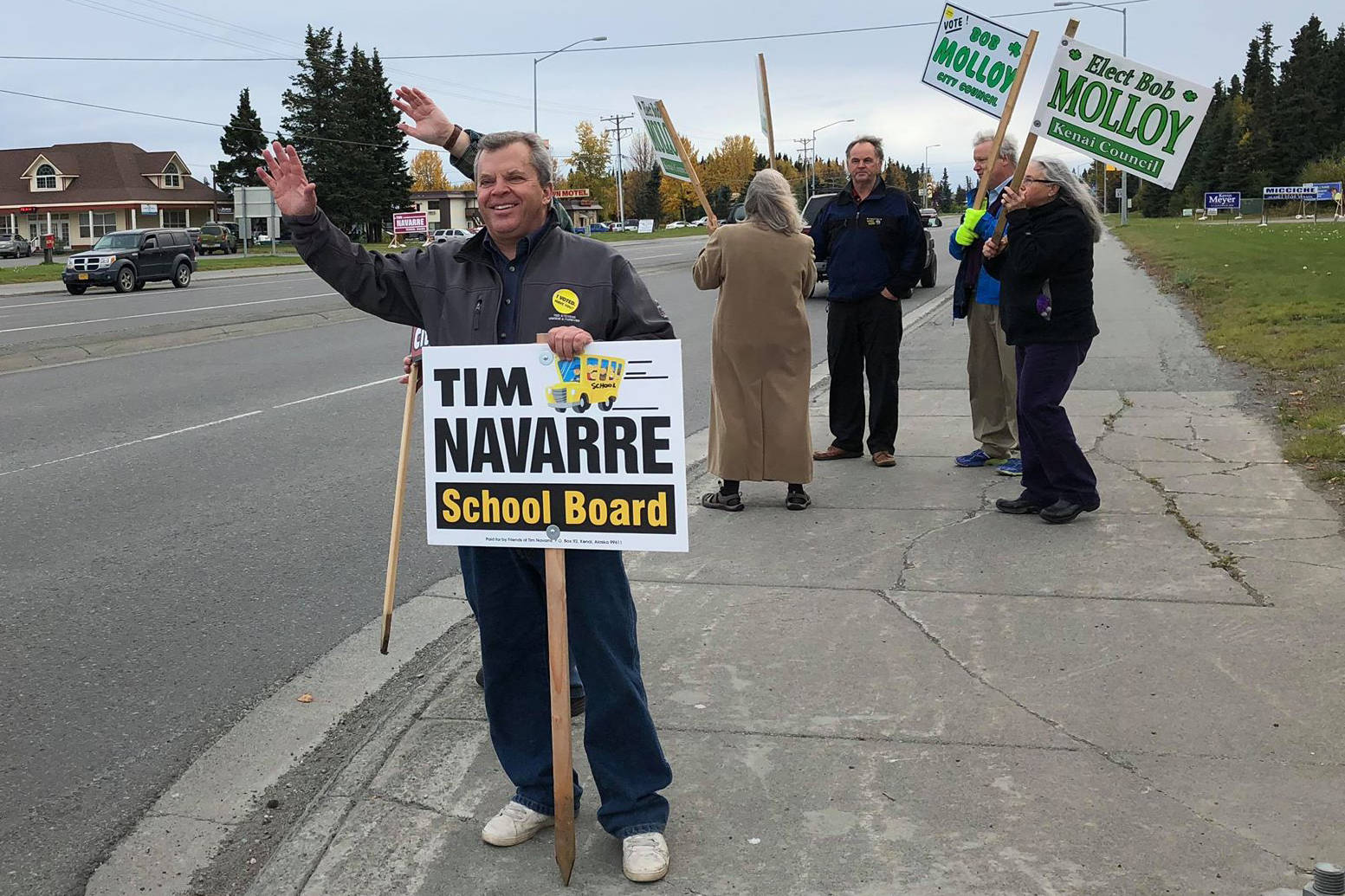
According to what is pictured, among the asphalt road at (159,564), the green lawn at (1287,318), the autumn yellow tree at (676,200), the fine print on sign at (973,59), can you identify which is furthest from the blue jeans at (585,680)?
the autumn yellow tree at (676,200)

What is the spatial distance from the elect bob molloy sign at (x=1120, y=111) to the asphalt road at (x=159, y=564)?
4.00 meters

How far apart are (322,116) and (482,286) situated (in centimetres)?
8601

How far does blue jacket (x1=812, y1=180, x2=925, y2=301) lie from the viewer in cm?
817

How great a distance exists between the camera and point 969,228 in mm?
7348

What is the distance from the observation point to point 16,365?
1564 cm

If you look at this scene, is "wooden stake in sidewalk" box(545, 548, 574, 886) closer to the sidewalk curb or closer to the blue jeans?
the blue jeans

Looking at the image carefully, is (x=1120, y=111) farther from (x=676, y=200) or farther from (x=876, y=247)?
(x=676, y=200)

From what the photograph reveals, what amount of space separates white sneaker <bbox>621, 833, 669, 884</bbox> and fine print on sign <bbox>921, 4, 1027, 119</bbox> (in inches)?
245

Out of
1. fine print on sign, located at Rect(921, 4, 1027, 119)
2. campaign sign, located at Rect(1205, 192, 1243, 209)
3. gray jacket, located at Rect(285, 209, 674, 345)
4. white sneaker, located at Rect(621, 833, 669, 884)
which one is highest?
campaign sign, located at Rect(1205, 192, 1243, 209)

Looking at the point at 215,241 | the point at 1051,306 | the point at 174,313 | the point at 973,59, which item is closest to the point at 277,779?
the point at 1051,306

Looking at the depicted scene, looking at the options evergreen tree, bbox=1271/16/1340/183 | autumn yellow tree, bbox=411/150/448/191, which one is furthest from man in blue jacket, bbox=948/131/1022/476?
autumn yellow tree, bbox=411/150/448/191

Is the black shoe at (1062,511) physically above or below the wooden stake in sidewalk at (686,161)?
below

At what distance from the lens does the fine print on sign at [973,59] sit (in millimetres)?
8305

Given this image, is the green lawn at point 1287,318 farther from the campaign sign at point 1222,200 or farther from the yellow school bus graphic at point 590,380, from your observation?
the campaign sign at point 1222,200
